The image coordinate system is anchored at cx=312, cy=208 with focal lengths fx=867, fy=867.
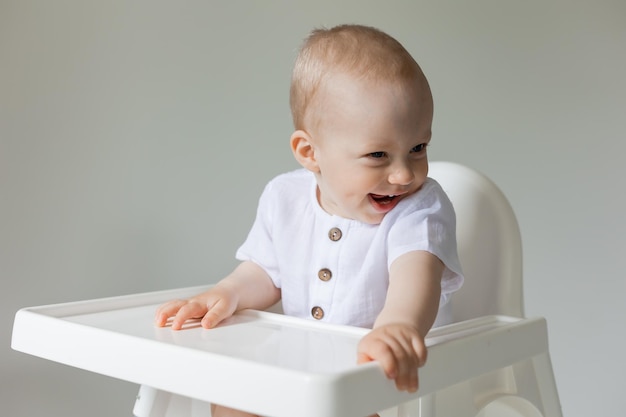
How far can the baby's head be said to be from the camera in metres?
0.91

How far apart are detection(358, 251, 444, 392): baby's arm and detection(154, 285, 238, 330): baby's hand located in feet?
0.62

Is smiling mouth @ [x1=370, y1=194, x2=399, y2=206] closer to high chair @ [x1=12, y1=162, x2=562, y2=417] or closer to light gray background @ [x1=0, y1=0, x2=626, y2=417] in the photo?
high chair @ [x1=12, y1=162, x2=562, y2=417]

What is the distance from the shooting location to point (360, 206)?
0.97m

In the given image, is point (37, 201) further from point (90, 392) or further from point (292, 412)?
point (292, 412)

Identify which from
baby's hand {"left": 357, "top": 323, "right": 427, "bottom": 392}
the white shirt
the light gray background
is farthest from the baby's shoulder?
the light gray background

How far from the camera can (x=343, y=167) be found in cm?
94

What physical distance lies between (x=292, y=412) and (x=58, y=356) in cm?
29

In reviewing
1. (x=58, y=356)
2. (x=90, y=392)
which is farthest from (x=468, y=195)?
(x=90, y=392)

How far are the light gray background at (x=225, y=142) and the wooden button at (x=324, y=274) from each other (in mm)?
709

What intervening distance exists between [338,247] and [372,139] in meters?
0.16

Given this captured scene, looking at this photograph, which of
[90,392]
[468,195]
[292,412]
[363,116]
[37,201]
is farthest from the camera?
[90,392]

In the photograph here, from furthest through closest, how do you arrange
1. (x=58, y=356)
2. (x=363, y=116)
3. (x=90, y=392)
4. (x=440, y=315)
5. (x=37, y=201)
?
(x=90, y=392) < (x=37, y=201) < (x=440, y=315) < (x=363, y=116) < (x=58, y=356)

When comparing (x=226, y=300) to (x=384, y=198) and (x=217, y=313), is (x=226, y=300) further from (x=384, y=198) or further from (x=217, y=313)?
(x=384, y=198)

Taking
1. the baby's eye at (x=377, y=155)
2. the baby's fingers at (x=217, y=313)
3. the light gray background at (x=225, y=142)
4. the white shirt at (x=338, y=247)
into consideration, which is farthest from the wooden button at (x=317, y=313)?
the light gray background at (x=225, y=142)
